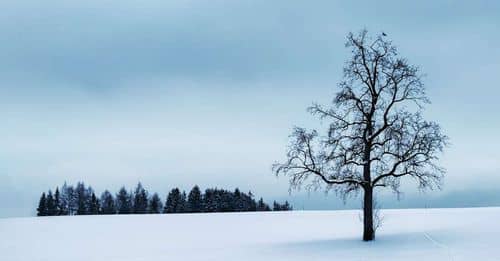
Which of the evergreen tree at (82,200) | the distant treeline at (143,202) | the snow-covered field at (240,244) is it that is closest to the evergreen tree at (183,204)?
the distant treeline at (143,202)

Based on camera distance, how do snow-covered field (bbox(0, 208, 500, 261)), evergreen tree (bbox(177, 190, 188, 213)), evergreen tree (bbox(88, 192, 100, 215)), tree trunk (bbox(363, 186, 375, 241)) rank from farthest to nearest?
evergreen tree (bbox(88, 192, 100, 215)) → evergreen tree (bbox(177, 190, 188, 213)) → tree trunk (bbox(363, 186, 375, 241)) → snow-covered field (bbox(0, 208, 500, 261))

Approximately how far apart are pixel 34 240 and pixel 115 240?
723 cm

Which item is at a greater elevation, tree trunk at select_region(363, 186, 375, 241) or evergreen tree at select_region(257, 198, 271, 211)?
tree trunk at select_region(363, 186, 375, 241)

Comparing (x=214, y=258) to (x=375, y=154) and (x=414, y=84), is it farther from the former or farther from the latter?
(x=414, y=84)

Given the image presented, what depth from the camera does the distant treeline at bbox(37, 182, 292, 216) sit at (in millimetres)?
112188

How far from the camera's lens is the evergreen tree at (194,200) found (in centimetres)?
11119

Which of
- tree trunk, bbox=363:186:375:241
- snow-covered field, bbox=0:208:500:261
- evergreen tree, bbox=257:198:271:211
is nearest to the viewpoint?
snow-covered field, bbox=0:208:500:261

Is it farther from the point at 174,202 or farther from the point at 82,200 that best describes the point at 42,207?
the point at 174,202

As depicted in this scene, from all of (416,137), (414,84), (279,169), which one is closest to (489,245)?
(416,137)

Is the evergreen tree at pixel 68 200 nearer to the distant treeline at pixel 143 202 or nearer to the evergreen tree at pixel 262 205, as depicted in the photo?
the distant treeline at pixel 143 202

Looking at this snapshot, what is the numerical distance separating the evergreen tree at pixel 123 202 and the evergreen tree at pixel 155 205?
6084 millimetres

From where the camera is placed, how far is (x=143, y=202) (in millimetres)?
124500

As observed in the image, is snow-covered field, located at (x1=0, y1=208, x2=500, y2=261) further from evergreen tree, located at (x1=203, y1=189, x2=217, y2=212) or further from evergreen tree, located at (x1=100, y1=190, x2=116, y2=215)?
evergreen tree, located at (x1=100, y1=190, x2=116, y2=215)

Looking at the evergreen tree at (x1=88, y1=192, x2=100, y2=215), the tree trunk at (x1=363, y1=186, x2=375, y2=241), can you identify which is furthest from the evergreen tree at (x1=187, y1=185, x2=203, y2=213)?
the tree trunk at (x1=363, y1=186, x2=375, y2=241)
